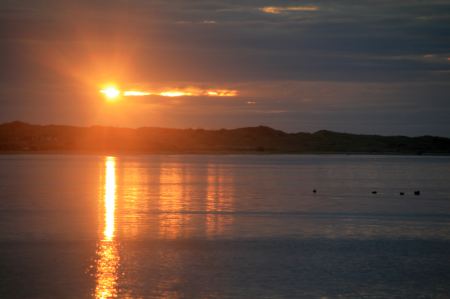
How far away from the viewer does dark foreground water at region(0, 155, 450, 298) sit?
14.0m

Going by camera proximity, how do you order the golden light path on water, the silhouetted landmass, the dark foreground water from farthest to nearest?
the silhouetted landmass < the dark foreground water < the golden light path on water

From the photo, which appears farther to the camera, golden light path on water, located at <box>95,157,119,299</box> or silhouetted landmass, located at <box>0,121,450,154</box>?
silhouetted landmass, located at <box>0,121,450,154</box>

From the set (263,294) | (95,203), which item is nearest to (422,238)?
(263,294)

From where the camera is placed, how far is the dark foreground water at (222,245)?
46.0ft

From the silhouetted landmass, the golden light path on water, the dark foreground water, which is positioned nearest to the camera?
the golden light path on water

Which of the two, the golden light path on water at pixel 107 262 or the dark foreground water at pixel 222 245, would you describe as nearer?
the golden light path on water at pixel 107 262

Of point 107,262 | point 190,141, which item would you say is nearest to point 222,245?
point 107,262

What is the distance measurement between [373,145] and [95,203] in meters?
157

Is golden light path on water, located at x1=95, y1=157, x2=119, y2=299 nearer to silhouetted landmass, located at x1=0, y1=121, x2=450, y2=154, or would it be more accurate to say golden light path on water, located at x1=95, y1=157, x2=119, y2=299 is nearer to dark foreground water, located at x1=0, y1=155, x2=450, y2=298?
dark foreground water, located at x1=0, y1=155, x2=450, y2=298

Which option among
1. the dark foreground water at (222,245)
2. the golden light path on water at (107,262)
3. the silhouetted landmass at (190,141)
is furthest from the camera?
the silhouetted landmass at (190,141)

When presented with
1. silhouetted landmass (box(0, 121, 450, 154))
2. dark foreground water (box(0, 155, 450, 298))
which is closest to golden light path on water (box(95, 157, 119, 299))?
dark foreground water (box(0, 155, 450, 298))

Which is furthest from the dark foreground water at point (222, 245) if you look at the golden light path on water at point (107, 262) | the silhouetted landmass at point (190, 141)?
the silhouetted landmass at point (190, 141)

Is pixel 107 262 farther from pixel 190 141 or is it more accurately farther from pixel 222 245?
pixel 190 141

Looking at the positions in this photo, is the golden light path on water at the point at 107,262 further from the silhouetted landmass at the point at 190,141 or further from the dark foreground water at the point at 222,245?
the silhouetted landmass at the point at 190,141
